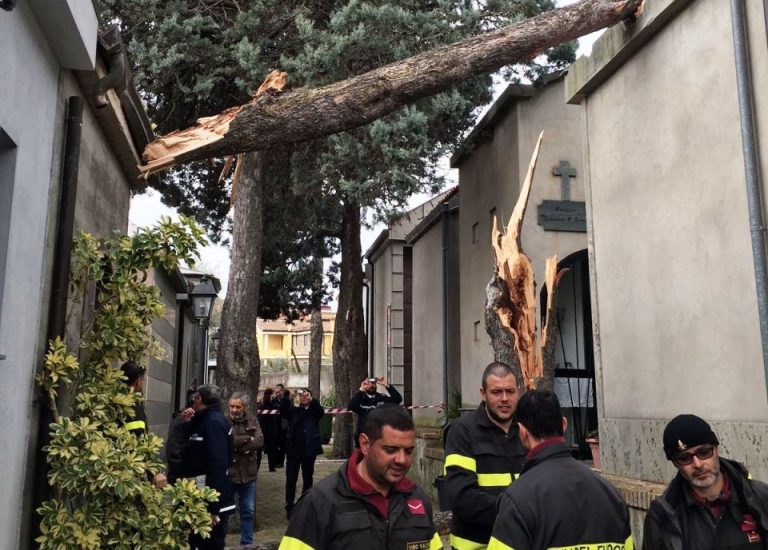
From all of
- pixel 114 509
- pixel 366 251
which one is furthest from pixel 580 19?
pixel 366 251

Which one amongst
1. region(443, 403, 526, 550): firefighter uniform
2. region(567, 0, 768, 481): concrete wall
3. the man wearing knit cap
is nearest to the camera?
the man wearing knit cap

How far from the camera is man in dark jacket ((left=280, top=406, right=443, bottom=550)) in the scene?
2.54 metres

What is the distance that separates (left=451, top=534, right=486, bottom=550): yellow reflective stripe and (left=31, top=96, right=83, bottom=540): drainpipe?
8.18 feet

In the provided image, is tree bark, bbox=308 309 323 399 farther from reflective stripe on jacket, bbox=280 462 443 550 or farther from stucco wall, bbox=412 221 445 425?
reflective stripe on jacket, bbox=280 462 443 550

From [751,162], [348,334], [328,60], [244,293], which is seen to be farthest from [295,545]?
[348,334]

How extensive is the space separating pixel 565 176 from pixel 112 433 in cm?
817

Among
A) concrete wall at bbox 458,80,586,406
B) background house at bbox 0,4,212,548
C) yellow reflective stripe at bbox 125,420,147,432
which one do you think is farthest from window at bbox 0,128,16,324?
concrete wall at bbox 458,80,586,406

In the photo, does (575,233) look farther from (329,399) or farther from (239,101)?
(329,399)

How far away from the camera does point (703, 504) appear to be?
305 centimetres

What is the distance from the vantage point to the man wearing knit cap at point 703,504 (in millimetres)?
2963

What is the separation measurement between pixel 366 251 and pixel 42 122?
2046 cm

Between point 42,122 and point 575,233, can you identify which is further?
point 575,233

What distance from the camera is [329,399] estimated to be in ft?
116

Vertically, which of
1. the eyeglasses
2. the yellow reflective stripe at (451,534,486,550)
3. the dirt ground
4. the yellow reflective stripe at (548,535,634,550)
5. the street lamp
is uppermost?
the street lamp
